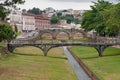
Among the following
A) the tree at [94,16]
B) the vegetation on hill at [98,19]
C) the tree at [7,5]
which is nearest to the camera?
the tree at [7,5]

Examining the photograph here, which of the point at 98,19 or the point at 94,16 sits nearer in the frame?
the point at 98,19

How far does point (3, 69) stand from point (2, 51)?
27172 mm

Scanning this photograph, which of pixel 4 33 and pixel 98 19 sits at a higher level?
pixel 4 33

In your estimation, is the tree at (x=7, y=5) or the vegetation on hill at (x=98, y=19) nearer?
the tree at (x=7, y=5)

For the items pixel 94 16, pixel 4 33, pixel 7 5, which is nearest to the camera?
pixel 7 5

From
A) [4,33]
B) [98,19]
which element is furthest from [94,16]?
[4,33]

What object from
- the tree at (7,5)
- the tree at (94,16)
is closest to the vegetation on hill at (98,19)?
the tree at (94,16)

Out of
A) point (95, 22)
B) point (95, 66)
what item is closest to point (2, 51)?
point (95, 66)

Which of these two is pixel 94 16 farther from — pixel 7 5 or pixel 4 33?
pixel 7 5

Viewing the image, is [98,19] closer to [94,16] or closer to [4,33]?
[94,16]

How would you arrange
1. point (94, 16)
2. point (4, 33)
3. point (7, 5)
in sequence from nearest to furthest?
point (7, 5) < point (4, 33) < point (94, 16)

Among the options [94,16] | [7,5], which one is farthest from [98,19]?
[7,5]

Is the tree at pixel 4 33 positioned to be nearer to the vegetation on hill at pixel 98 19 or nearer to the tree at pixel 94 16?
the vegetation on hill at pixel 98 19

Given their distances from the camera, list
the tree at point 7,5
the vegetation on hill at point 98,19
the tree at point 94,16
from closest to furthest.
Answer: the tree at point 7,5, the vegetation on hill at point 98,19, the tree at point 94,16
